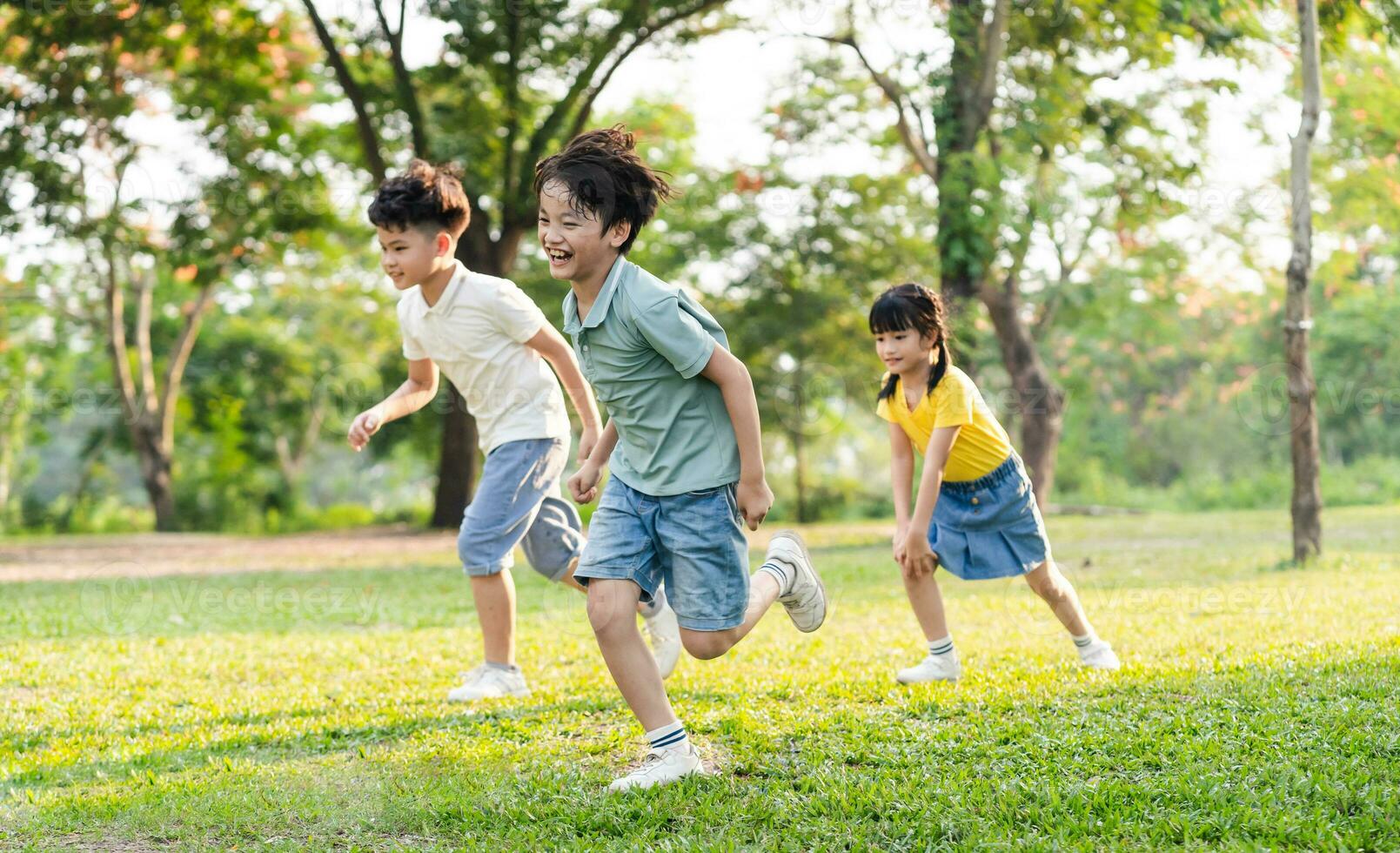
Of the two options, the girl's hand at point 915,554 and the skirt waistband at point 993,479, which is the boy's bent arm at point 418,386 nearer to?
the girl's hand at point 915,554

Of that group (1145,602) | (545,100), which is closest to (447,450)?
(545,100)

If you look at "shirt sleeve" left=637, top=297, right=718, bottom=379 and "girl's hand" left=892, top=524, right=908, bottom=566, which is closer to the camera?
"shirt sleeve" left=637, top=297, right=718, bottom=379

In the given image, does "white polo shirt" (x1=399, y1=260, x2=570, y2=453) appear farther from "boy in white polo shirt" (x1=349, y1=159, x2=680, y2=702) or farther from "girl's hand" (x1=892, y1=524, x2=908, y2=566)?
"girl's hand" (x1=892, y1=524, x2=908, y2=566)

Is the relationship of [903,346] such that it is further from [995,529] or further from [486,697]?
[486,697]

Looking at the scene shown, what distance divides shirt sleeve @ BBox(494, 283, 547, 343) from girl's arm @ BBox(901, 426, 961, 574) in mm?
1526

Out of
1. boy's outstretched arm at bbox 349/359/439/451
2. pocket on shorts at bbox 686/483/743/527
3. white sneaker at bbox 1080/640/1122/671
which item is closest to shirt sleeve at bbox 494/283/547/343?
boy's outstretched arm at bbox 349/359/439/451

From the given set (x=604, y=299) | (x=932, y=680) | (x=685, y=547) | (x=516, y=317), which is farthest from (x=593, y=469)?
(x=932, y=680)

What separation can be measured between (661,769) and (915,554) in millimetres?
1569

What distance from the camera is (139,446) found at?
20672mm

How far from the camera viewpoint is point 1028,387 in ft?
49.0

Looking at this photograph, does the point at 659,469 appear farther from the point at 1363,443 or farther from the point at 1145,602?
the point at 1363,443

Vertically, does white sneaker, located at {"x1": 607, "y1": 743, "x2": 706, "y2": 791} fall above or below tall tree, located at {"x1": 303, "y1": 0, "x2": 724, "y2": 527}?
below

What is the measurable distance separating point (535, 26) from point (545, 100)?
1.19 meters

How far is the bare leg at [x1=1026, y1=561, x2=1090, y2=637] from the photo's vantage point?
4.57 m
